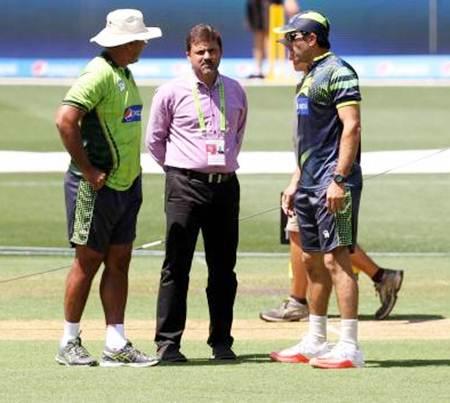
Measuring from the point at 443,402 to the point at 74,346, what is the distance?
242 centimetres

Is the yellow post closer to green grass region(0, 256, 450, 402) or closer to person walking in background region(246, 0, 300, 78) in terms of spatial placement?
person walking in background region(246, 0, 300, 78)

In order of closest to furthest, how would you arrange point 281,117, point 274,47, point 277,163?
point 277,163 → point 281,117 → point 274,47

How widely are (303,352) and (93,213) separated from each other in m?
1.52

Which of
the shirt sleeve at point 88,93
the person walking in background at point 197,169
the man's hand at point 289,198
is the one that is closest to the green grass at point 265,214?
the man's hand at point 289,198

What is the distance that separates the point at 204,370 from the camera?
9.84m

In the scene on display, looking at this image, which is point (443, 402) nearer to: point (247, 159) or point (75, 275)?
point (75, 275)

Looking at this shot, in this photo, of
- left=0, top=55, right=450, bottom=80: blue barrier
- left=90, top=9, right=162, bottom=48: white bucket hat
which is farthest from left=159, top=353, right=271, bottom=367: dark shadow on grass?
left=0, top=55, right=450, bottom=80: blue barrier

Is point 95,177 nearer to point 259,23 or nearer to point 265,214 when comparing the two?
point 265,214

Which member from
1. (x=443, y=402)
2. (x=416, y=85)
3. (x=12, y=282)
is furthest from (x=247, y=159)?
(x=443, y=402)

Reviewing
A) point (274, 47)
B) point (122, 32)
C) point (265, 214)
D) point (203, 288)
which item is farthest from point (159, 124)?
point (274, 47)

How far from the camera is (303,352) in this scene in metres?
10.2

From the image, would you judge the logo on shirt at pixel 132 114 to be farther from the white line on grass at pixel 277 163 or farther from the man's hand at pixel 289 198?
the white line on grass at pixel 277 163

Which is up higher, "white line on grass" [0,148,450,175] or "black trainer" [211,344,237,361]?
"white line on grass" [0,148,450,175]

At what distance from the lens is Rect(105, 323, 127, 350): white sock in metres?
10.0
